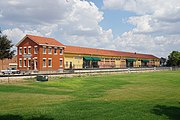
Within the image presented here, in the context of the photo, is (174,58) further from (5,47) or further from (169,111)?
(169,111)

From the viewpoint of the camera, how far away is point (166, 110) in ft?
41.1

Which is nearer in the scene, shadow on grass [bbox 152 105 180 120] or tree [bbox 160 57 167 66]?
shadow on grass [bbox 152 105 180 120]

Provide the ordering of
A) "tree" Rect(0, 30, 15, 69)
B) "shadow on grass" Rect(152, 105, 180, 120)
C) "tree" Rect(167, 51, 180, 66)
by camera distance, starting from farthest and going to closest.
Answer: "tree" Rect(167, 51, 180, 66) → "tree" Rect(0, 30, 15, 69) → "shadow on grass" Rect(152, 105, 180, 120)

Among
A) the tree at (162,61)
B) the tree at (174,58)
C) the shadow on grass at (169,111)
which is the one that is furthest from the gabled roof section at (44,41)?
the tree at (162,61)

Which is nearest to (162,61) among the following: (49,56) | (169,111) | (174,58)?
(174,58)

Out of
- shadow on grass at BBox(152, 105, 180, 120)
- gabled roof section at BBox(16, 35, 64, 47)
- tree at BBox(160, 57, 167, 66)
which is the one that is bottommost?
shadow on grass at BBox(152, 105, 180, 120)

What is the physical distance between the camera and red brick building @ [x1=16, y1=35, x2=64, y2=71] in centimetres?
5331

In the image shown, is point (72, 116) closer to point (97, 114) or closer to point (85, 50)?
point (97, 114)

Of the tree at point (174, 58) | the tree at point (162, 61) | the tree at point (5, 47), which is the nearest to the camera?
the tree at point (5, 47)

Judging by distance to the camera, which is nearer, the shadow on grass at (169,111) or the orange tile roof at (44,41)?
the shadow on grass at (169,111)

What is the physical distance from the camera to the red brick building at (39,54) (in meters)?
53.3

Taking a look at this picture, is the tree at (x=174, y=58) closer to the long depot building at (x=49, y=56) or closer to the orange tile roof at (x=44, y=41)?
the long depot building at (x=49, y=56)

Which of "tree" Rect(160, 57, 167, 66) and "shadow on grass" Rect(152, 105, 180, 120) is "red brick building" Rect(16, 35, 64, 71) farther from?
"tree" Rect(160, 57, 167, 66)

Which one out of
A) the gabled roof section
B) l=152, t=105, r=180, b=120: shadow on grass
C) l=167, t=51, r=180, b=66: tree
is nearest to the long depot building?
the gabled roof section
